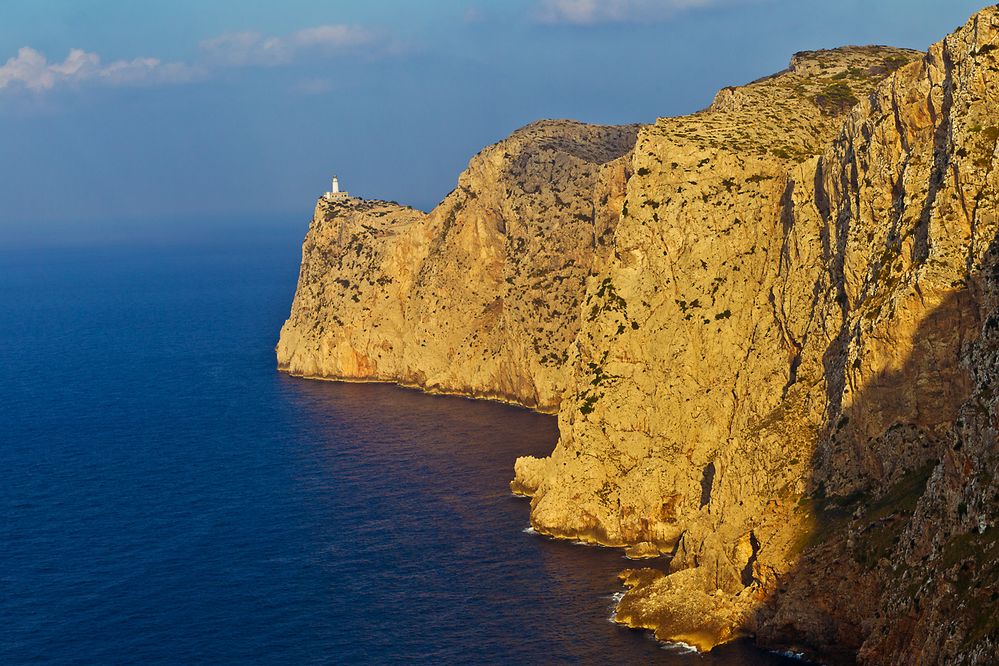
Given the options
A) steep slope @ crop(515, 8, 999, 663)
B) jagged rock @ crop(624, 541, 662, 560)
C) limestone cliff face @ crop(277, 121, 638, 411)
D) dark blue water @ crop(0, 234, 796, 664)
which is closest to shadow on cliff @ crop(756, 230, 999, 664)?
steep slope @ crop(515, 8, 999, 663)

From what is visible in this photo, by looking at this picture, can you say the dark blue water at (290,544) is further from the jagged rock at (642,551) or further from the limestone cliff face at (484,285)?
the limestone cliff face at (484,285)

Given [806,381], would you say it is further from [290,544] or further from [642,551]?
[290,544]

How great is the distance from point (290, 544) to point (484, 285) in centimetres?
7258

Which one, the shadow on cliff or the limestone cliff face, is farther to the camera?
the limestone cliff face

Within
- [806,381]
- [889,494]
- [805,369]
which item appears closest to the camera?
[889,494]

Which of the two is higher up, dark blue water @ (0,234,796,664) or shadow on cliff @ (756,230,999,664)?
shadow on cliff @ (756,230,999,664)

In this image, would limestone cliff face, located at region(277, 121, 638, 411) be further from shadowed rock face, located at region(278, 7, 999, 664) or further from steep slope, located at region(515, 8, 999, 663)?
steep slope, located at region(515, 8, 999, 663)

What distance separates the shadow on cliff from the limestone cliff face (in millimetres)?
67566

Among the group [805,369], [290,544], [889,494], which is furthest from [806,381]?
[290,544]

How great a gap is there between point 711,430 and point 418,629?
99.4 feet

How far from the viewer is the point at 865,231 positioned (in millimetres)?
96625

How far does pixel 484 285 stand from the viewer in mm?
181875

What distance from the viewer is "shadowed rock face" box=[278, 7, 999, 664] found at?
259 ft

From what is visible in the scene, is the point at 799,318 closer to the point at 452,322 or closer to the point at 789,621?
the point at 789,621
